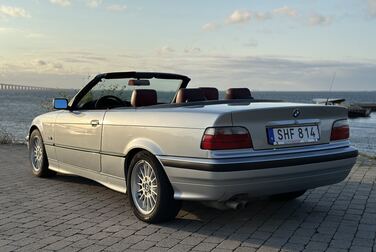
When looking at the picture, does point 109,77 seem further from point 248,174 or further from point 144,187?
point 248,174

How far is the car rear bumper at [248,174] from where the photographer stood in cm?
444

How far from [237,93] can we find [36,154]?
12.0 feet

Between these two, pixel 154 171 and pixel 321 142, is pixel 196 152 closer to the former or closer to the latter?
pixel 154 171

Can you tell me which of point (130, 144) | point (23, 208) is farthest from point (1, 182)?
point (130, 144)

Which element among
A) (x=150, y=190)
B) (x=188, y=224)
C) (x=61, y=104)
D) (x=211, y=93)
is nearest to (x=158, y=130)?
(x=150, y=190)

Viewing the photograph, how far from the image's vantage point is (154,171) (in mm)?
5031

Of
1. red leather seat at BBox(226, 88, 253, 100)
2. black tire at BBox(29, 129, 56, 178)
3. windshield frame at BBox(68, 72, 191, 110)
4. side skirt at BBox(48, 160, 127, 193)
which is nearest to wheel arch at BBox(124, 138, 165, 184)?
side skirt at BBox(48, 160, 127, 193)

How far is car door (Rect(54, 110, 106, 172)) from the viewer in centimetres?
605

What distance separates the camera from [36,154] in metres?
8.05

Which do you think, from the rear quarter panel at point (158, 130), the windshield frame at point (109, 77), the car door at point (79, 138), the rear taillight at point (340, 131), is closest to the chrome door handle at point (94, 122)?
the car door at point (79, 138)

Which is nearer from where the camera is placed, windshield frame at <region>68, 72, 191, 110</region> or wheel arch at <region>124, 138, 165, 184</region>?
wheel arch at <region>124, 138, 165, 184</region>

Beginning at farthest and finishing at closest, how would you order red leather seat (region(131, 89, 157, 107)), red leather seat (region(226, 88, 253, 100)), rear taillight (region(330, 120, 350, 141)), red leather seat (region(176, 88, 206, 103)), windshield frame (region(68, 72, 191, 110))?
windshield frame (region(68, 72, 191, 110)) → red leather seat (region(226, 88, 253, 100)) → red leather seat (region(131, 89, 157, 107)) → red leather seat (region(176, 88, 206, 103)) → rear taillight (region(330, 120, 350, 141))

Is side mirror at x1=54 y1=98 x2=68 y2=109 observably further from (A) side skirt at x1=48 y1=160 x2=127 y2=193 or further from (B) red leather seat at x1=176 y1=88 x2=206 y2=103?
(B) red leather seat at x1=176 y1=88 x2=206 y2=103

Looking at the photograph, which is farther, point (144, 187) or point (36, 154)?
point (36, 154)
